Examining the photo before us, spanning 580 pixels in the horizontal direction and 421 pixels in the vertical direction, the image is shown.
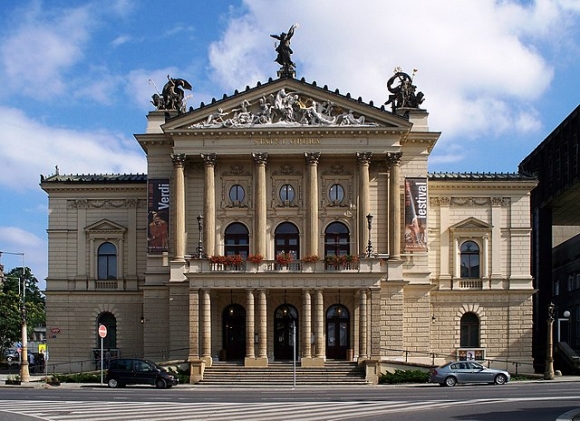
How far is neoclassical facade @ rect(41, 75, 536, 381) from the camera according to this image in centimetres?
5812

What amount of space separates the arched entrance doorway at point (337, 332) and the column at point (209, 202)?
8.64 metres

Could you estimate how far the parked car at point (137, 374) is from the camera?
50469 mm

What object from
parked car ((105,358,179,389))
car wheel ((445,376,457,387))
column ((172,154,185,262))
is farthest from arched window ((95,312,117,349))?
car wheel ((445,376,457,387))

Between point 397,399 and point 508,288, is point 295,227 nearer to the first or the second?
point 508,288

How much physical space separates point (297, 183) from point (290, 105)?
17.0 feet

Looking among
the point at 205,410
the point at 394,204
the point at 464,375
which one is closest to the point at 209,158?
the point at 394,204

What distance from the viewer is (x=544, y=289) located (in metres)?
77.1

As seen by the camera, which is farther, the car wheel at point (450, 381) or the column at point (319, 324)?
the column at point (319, 324)

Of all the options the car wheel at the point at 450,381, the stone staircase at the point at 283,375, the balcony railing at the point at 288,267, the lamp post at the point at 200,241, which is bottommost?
the stone staircase at the point at 283,375

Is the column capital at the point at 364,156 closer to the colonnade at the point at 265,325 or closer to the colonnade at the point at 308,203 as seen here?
the colonnade at the point at 308,203

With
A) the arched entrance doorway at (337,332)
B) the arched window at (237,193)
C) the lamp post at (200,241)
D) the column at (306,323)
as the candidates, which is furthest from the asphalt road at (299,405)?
the arched window at (237,193)

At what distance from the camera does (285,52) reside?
208 feet

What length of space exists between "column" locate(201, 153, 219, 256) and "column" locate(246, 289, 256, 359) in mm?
4578

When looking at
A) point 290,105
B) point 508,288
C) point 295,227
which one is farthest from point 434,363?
point 290,105
